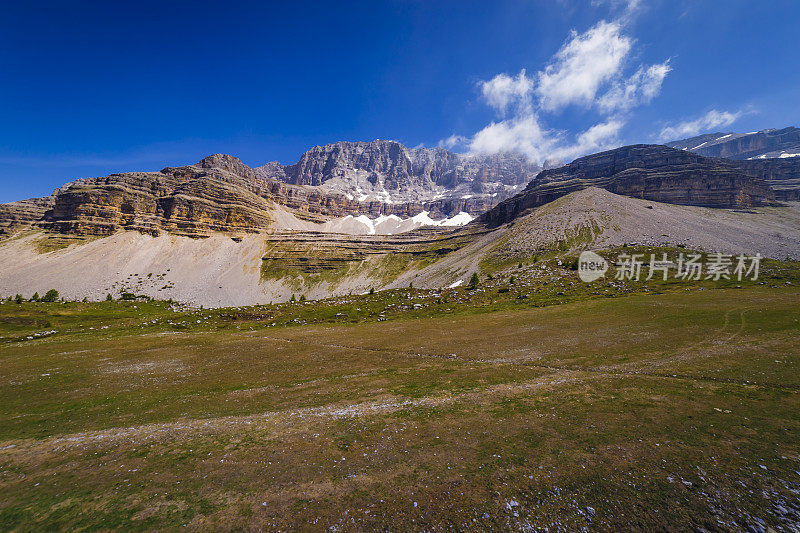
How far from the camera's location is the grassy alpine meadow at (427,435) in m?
8.02

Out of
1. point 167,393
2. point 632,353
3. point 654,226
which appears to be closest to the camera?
point 167,393

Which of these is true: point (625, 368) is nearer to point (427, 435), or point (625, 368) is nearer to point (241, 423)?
point (427, 435)

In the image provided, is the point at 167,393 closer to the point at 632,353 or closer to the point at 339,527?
the point at 339,527

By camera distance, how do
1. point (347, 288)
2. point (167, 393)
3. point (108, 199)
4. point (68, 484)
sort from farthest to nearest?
point (108, 199) < point (347, 288) < point (167, 393) < point (68, 484)

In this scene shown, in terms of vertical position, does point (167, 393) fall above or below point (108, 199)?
below

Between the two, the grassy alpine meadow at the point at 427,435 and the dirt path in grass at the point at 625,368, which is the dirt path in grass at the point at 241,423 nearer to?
the grassy alpine meadow at the point at 427,435

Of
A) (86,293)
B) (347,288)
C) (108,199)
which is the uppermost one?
(108,199)

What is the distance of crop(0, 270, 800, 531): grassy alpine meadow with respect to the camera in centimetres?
802

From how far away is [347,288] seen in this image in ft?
589

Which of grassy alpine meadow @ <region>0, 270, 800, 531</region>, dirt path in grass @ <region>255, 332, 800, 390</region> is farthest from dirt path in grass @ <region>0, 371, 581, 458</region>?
dirt path in grass @ <region>255, 332, 800, 390</region>

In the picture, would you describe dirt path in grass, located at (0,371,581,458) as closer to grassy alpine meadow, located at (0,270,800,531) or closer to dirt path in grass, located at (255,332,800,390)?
grassy alpine meadow, located at (0,270,800,531)

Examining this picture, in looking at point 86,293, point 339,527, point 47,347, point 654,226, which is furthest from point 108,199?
point 654,226

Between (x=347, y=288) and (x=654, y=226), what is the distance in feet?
526

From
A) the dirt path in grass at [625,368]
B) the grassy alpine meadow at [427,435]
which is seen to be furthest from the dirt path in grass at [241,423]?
the dirt path in grass at [625,368]
